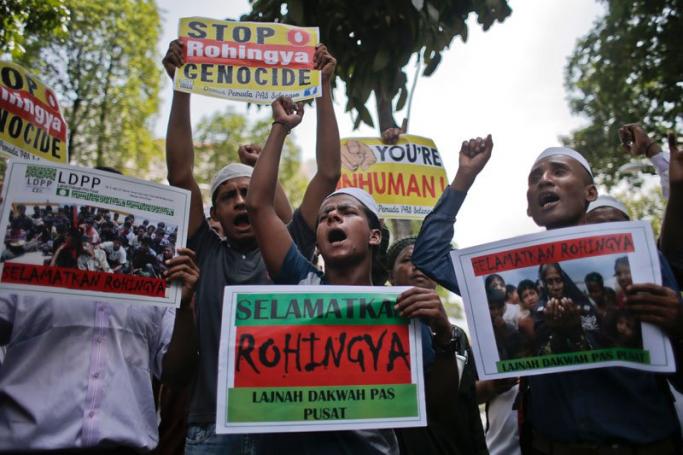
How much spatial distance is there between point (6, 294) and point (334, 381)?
4.11 ft

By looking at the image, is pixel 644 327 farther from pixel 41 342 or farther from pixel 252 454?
pixel 41 342

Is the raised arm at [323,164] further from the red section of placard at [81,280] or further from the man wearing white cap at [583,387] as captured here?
the red section of placard at [81,280]

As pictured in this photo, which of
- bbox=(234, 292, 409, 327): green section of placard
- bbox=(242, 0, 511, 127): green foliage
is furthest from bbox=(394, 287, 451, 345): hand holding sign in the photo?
bbox=(242, 0, 511, 127): green foliage

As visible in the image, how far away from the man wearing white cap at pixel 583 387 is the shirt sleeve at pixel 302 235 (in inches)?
25.9

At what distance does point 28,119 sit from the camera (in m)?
3.10

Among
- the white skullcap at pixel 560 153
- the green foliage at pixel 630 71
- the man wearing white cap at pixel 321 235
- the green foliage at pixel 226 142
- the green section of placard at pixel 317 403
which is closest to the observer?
the green section of placard at pixel 317 403

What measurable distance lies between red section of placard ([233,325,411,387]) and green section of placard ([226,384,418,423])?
1.0 inches

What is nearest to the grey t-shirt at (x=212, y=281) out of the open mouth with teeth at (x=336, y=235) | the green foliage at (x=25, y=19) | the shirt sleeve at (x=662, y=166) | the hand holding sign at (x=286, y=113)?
the open mouth with teeth at (x=336, y=235)

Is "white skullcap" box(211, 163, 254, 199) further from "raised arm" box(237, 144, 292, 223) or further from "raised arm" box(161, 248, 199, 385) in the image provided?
"raised arm" box(161, 248, 199, 385)

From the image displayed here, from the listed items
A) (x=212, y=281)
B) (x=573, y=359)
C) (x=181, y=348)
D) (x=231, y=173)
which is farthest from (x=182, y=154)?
(x=573, y=359)

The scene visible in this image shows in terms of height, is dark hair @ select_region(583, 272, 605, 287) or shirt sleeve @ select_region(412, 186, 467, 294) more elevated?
shirt sleeve @ select_region(412, 186, 467, 294)

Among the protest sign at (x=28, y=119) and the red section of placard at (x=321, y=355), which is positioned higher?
the protest sign at (x=28, y=119)

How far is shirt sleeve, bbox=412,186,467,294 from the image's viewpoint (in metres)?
2.50

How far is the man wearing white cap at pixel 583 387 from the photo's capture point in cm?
205
